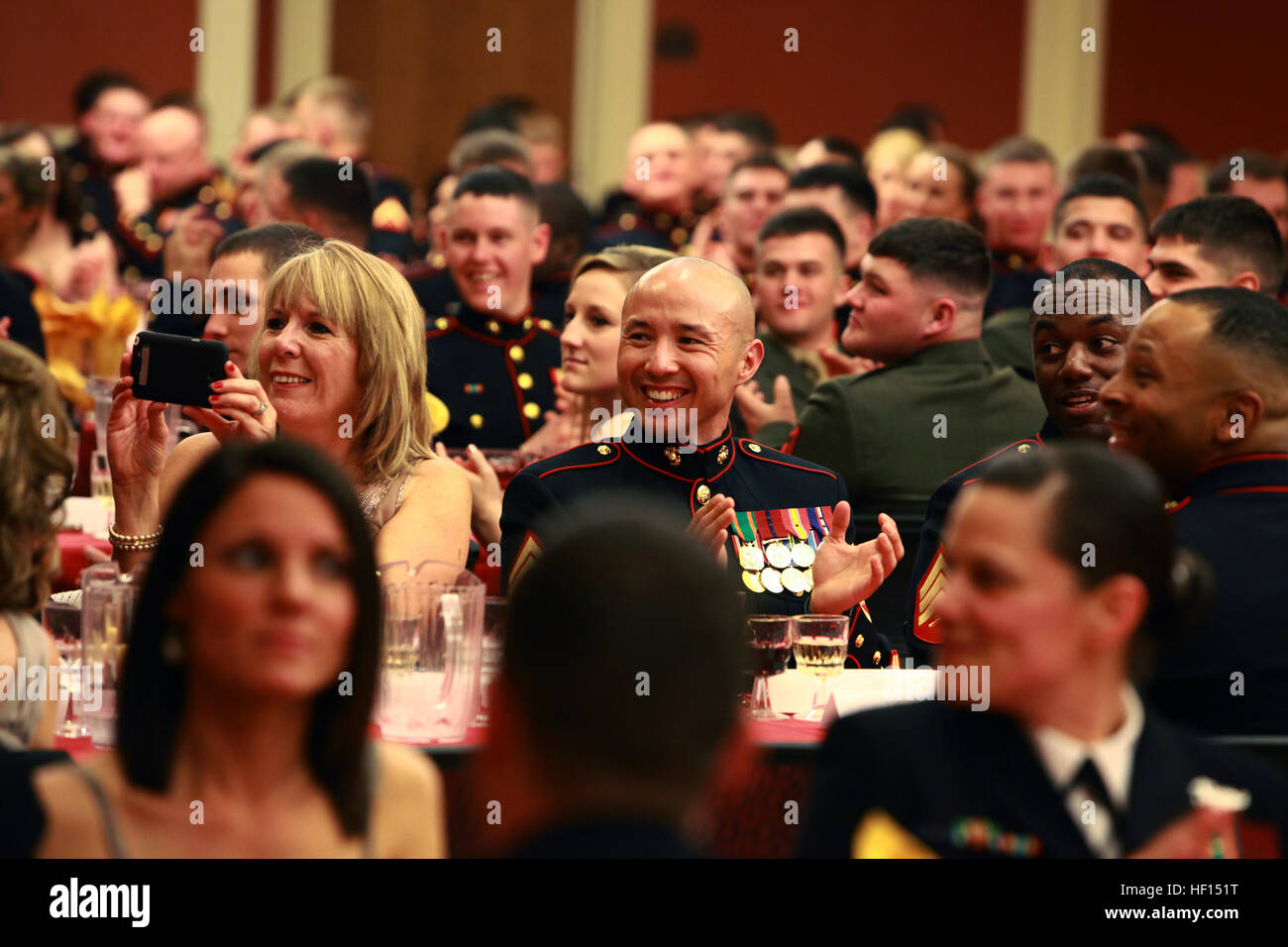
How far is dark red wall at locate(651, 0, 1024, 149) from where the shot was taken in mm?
11484

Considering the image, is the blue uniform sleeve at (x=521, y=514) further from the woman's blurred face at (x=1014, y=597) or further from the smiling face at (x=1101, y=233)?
the smiling face at (x=1101, y=233)

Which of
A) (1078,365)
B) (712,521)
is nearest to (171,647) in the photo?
(712,521)

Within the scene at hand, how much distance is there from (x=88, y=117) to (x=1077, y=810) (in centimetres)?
866

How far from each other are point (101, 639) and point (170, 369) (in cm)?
85

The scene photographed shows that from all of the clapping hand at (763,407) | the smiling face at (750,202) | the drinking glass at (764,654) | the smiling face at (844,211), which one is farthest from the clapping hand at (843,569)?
the smiling face at (750,202)

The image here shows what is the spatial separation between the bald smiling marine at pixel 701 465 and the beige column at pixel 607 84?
27.0 feet

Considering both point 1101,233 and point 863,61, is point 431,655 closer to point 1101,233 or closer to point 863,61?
point 1101,233

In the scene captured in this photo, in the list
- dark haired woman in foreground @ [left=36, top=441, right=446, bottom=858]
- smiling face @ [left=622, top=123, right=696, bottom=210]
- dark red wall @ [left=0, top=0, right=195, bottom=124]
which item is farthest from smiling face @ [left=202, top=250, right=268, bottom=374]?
dark red wall @ [left=0, top=0, right=195, bottom=124]

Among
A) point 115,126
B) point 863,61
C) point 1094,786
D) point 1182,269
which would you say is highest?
point 863,61

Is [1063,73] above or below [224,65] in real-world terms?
above

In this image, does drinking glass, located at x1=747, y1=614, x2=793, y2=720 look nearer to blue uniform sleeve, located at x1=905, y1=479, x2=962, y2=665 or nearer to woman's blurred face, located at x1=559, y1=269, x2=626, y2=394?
blue uniform sleeve, located at x1=905, y1=479, x2=962, y2=665

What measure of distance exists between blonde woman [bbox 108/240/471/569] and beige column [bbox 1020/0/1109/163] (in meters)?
8.93

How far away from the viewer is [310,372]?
3.21 m
